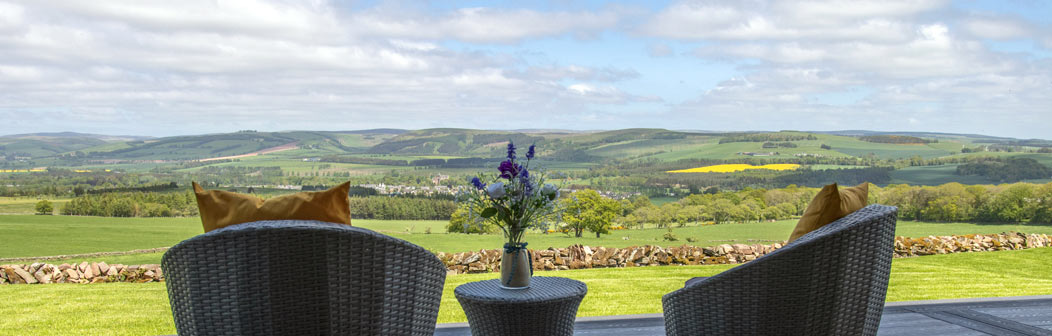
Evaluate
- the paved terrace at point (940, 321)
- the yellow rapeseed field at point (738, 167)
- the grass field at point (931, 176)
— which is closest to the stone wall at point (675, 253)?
the grass field at point (931, 176)

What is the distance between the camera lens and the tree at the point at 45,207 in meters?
7.83

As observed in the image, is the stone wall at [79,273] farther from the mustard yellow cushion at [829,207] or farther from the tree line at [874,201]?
the mustard yellow cushion at [829,207]

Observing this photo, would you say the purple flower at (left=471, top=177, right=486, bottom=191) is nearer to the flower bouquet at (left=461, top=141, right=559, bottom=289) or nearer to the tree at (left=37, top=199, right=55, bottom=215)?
the flower bouquet at (left=461, top=141, right=559, bottom=289)

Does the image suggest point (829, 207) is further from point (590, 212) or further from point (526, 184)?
point (590, 212)

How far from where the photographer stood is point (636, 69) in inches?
423

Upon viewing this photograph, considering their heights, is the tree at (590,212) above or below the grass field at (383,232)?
above

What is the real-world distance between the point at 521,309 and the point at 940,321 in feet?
8.68

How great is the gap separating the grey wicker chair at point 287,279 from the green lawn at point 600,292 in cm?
338

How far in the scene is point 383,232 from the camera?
766cm

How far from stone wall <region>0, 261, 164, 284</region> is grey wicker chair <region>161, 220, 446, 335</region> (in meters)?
5.27

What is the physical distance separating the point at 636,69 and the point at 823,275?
339 inches

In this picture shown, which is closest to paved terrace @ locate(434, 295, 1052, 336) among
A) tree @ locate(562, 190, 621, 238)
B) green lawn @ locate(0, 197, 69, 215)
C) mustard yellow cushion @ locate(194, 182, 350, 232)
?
mustard yellow cushion @ locate(194, 182, 350, 232)

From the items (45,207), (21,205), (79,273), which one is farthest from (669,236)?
(21,205)

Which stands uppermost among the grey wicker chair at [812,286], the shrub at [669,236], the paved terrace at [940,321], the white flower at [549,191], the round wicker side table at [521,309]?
the white flower at [549,191]
